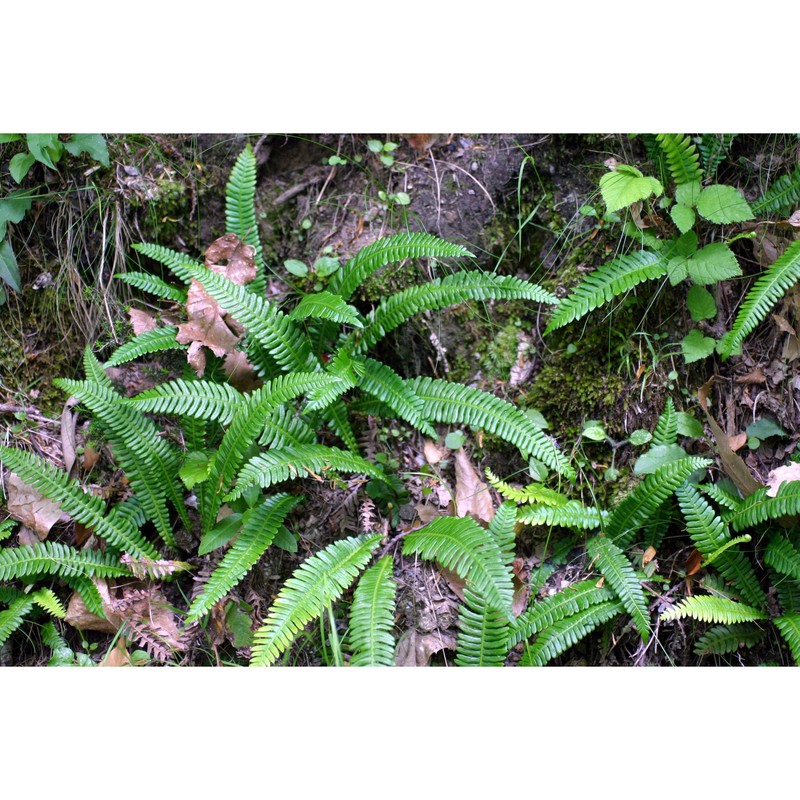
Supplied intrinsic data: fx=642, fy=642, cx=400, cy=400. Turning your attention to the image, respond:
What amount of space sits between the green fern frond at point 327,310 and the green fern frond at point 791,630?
2348 mm

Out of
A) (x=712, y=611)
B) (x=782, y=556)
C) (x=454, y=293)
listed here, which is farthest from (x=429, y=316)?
(x=782, y=556)

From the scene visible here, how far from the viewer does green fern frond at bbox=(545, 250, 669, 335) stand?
10.4ft

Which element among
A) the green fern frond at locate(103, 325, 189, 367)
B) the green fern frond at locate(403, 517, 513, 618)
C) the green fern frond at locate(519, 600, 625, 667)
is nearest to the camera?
the green fern frond at locate(403, 517, 513, 618)

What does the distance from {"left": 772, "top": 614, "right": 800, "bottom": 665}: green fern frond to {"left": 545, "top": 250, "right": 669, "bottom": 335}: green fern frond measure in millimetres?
1677

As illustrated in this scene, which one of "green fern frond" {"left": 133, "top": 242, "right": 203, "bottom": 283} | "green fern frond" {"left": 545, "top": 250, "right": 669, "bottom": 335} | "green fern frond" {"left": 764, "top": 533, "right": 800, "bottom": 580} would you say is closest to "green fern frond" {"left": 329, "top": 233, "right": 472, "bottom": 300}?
"green fern frond" {"left": 545, "top": 250, "right": 669, "bottom": 335}

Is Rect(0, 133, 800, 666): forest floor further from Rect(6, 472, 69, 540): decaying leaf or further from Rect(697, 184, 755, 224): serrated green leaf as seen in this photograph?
Rect(697, 184, 755, 224): serrated green leaf

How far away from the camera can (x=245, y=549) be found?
2.97m

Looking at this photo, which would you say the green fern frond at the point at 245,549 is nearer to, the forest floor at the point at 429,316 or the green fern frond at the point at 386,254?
the forest floor at the point at 429,316

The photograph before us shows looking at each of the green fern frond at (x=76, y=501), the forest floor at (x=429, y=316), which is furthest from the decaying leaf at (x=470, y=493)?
the green fern frond at (x=76, y=501)

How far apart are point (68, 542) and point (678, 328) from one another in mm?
3352

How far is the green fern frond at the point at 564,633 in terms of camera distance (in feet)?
9.55

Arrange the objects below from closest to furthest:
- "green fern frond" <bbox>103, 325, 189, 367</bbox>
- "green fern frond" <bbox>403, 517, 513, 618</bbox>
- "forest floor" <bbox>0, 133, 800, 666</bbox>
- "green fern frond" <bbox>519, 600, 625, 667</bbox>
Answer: "green fern frond" <bbox>403, 517, 513, 618</bbox>
"green fern frond" <bbox>519, 600, 625, 667</bbox>
"green fern frond" <bbox>103, 325, 189, 367</bbox>
"forest floor" <bbox>0, 133, 800, 666</bbox>

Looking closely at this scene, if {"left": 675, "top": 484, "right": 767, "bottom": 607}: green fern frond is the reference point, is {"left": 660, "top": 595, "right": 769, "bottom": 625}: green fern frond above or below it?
below

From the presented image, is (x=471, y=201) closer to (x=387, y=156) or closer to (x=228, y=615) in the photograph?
(x=387, y=156)
